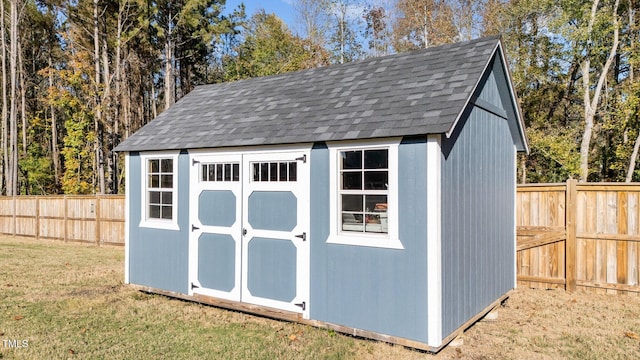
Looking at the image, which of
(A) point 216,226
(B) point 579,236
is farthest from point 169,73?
(B) point 579,236

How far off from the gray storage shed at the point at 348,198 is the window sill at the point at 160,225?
0.03 meters

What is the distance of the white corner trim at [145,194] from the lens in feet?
22.7

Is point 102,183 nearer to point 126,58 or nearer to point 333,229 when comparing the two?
point 126,58

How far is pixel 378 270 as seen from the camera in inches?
197

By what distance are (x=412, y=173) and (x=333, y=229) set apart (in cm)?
122

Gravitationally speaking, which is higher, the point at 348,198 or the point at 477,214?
the point at 348,198

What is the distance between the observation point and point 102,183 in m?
17.6

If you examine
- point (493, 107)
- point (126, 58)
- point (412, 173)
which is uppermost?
point (126, 58)

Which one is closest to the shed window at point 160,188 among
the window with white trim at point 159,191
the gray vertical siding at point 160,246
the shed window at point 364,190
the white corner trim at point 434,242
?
the window with white trim at point 159,191

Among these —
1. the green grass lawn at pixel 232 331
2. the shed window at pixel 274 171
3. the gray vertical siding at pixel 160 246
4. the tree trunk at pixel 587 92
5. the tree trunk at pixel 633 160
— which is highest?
the tree trunk at pixel 587 92

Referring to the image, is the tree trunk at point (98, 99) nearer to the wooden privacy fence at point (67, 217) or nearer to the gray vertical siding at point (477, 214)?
the wooden privacy fence at point (67, 217)

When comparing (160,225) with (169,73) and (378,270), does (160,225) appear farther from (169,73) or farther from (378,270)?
(169,73)

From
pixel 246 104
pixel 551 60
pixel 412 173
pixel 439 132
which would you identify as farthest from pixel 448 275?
pixel 551 60

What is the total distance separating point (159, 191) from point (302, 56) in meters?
16.0
